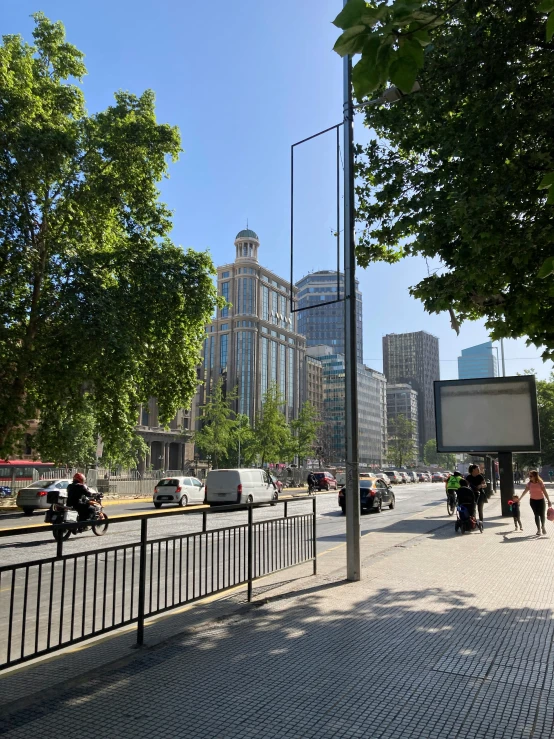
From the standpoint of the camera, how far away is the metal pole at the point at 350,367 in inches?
328

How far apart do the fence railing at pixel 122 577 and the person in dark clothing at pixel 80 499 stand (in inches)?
329

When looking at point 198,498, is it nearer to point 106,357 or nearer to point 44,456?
point 44,456

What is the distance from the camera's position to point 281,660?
4859 mm

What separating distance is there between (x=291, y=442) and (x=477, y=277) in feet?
189

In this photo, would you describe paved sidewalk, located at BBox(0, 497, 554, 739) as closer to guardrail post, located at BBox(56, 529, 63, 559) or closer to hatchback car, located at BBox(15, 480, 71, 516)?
guardrail post, located at BBox(56, 529, 63, 559)

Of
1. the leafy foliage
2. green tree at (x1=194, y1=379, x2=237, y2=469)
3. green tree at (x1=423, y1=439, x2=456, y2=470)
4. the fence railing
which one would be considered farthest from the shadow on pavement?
green tree at (x1=423, y1=439, x2=456, y2=470)

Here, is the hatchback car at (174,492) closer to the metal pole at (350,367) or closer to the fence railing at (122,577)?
the fence railing at (122,577)

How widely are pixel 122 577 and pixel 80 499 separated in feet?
36.9

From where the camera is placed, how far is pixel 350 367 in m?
8.88

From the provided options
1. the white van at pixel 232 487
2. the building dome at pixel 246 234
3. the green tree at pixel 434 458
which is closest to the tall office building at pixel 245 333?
the building dome at pixel 246 234

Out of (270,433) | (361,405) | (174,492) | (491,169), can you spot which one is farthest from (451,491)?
(361,405)

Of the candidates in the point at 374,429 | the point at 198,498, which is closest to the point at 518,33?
the point at 198,498

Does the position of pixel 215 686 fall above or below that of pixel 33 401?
below

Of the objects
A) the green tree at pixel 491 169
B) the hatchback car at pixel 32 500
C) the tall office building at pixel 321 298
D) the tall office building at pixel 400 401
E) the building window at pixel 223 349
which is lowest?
the hatchback car at pixel 32 500
